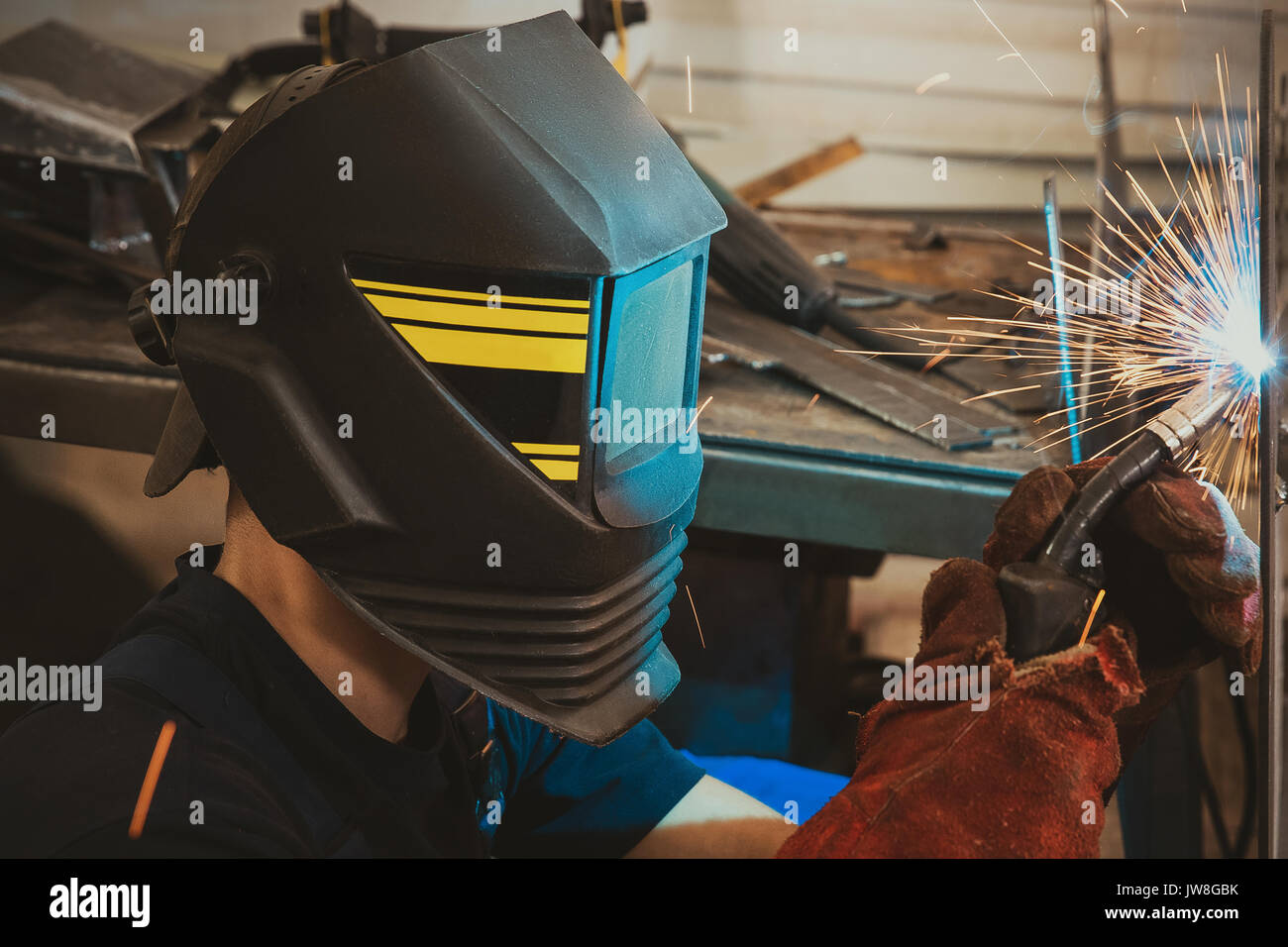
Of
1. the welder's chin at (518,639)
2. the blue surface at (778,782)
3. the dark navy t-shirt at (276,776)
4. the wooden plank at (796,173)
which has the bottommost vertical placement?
the blue surface at (778,782)

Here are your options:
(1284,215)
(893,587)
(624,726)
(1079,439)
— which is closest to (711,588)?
(1079,439)

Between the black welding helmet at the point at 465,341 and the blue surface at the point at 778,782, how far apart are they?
73cm

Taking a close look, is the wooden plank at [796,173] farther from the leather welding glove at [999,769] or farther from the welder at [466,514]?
the leather welding glove at [999,769]

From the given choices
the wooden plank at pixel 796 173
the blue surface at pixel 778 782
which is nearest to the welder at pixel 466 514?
the blue surface at pixel 778 782

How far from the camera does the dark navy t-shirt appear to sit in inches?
36.7

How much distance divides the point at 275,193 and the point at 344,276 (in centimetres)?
10

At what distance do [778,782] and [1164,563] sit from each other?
0.87 meters

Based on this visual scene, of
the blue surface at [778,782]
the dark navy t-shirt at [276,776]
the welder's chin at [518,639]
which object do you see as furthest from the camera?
the blue surface at [778,782]

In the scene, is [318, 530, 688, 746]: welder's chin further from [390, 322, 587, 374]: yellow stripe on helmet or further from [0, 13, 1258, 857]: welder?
[390, 322, 587, 374]: yellow stripe on helmet

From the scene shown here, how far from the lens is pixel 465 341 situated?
993 millimetres

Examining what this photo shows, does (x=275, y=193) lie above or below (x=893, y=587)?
above

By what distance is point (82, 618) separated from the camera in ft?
6.38

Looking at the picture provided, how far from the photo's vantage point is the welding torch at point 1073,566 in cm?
100
